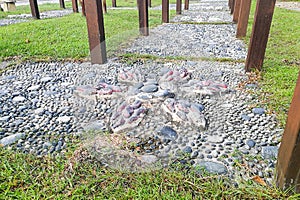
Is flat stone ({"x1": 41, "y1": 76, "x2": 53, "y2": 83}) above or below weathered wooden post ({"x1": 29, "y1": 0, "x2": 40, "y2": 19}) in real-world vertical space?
below

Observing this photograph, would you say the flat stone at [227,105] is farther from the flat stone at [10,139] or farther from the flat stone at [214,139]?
the flat stone at [10,139]

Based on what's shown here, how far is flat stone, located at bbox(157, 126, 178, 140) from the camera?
126 centimetres

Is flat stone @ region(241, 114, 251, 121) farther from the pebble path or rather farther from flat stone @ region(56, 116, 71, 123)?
flat stone @ region(56, 116, 71, 123)

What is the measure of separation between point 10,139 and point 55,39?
2268mm

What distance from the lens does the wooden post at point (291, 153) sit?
2.64ft

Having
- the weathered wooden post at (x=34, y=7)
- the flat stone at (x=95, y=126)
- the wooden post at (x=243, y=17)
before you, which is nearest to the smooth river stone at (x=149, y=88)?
the flat stone at (x=95, y=126)

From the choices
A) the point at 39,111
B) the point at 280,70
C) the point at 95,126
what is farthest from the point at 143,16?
the point at 95,126

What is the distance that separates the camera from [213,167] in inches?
41.1

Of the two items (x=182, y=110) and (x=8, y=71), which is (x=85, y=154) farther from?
(x=8, y=71)

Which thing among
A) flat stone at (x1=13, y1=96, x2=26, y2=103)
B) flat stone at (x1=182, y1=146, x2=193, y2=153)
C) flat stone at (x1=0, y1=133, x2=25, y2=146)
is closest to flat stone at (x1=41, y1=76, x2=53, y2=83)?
flat stone at (x1=13, y1=96, x2=26, y2=103)

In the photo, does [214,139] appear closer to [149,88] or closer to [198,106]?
[198,106]

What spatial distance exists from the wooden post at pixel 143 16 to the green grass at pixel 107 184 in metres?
2.83

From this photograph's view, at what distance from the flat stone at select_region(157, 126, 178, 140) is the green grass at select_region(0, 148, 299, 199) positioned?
241 millimetres

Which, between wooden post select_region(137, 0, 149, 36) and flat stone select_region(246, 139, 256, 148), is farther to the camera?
wooden post select_region(137, 0, 149, 36)
